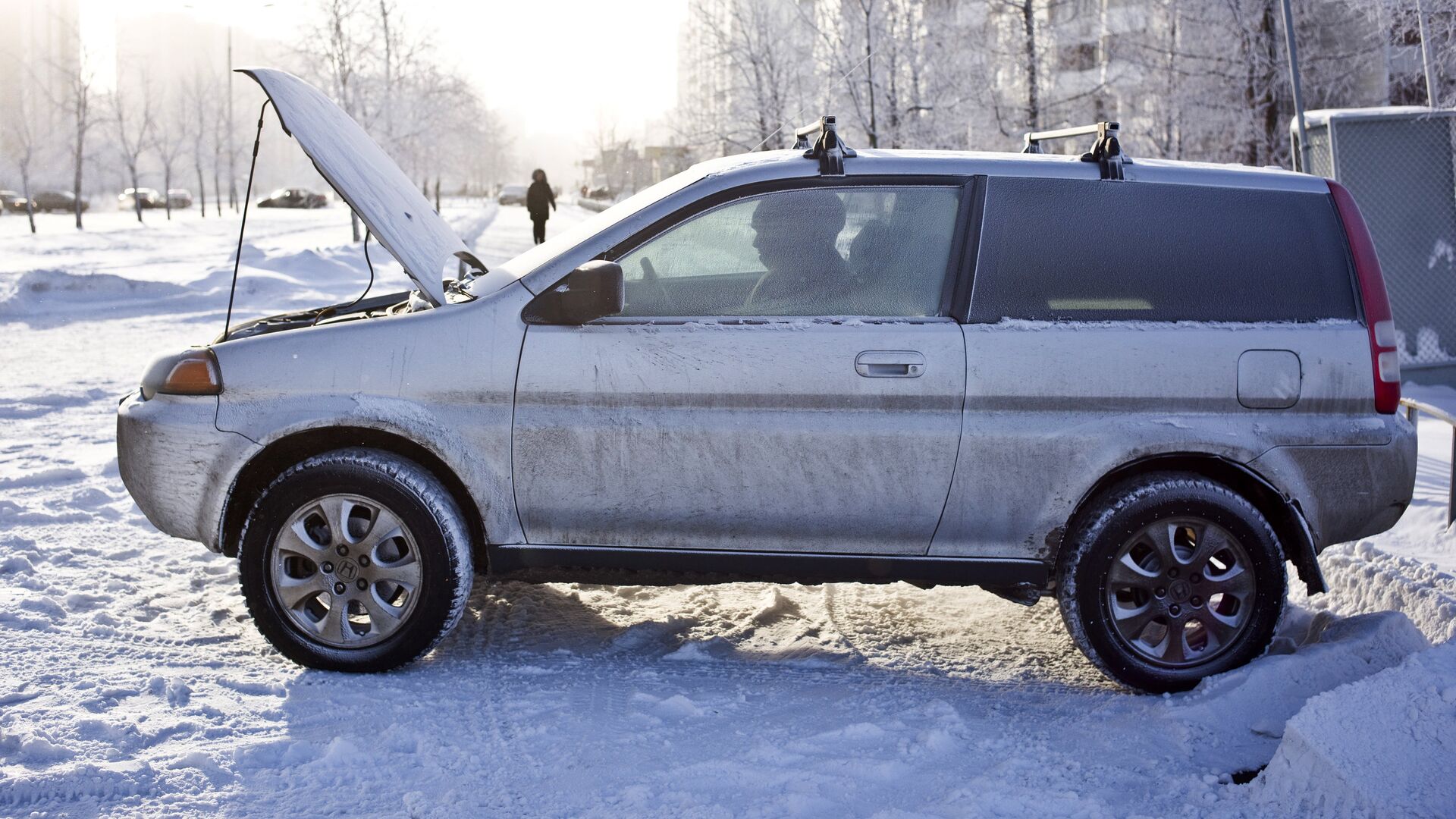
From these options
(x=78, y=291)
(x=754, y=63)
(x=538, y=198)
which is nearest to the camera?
(x=78, y=291)

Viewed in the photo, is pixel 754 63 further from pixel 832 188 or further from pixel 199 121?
pixel 199 121

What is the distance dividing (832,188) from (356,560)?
2.13 m

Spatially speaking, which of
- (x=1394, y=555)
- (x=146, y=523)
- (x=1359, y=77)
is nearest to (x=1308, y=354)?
(x=1394, y=555)

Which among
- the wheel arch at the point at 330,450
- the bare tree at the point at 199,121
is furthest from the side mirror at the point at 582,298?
the bare tree at the point at 199,121

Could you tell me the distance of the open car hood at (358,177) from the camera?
4.36m

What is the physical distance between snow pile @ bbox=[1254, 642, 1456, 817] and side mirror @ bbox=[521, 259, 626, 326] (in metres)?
2.48

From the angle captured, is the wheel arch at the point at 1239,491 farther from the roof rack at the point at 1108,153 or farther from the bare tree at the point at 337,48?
the bare tree at the point at 337,48

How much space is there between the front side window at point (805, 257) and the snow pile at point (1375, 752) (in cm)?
177

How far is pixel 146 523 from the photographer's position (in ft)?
20.5

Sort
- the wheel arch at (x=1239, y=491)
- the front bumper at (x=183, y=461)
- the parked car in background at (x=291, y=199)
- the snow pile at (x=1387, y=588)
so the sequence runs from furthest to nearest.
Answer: the parked car in background at (x=291, y=199), the snow pile at (x=1387, y=588), the front bumper at (x=183, y=461), the wheel arch at (x=1239, y=491)

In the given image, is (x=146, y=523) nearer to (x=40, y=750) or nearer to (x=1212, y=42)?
(x=40, y=750)

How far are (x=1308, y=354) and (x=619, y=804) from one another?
275 centimetres

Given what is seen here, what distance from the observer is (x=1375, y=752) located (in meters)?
3.36

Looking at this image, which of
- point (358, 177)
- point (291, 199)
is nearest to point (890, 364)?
point (358, 177)
